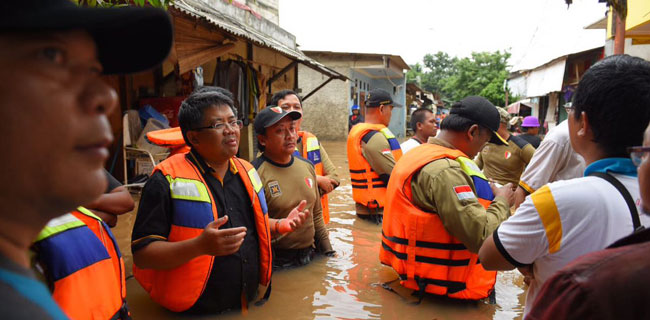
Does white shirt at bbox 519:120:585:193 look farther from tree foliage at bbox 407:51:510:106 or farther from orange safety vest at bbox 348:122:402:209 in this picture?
tree foliage at bbox 407:51:510:106

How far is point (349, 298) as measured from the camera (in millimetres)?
3689

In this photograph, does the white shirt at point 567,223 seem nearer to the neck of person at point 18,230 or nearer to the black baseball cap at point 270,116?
the neck of person at point 18,230

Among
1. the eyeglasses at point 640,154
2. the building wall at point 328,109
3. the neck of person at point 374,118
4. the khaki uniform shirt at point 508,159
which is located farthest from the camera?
the building wall at point 328,109

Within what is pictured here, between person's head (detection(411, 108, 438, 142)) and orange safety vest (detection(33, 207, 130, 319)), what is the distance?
5.24 m

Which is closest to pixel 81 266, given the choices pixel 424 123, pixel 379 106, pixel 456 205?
pixel 456 205

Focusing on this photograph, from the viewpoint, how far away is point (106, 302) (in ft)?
5.35

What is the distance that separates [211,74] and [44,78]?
789 cm

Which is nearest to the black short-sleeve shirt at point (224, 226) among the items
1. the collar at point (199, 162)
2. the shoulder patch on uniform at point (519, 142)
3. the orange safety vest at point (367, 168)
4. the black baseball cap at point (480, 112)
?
the collar at point (199, 162)

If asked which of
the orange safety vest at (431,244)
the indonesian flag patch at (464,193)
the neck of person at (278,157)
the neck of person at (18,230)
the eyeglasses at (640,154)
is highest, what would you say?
the eyeglasses at (640,154)

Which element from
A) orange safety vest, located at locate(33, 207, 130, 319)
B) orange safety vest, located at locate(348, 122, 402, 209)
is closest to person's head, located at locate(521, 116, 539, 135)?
orange safety vest, located at locate(348, 122, 402, 209)

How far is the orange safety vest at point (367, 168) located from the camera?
19.0ft

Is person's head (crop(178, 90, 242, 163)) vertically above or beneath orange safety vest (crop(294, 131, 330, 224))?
above

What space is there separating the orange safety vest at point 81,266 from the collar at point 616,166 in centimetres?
203

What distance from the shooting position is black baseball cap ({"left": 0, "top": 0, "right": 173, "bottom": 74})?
628mm
